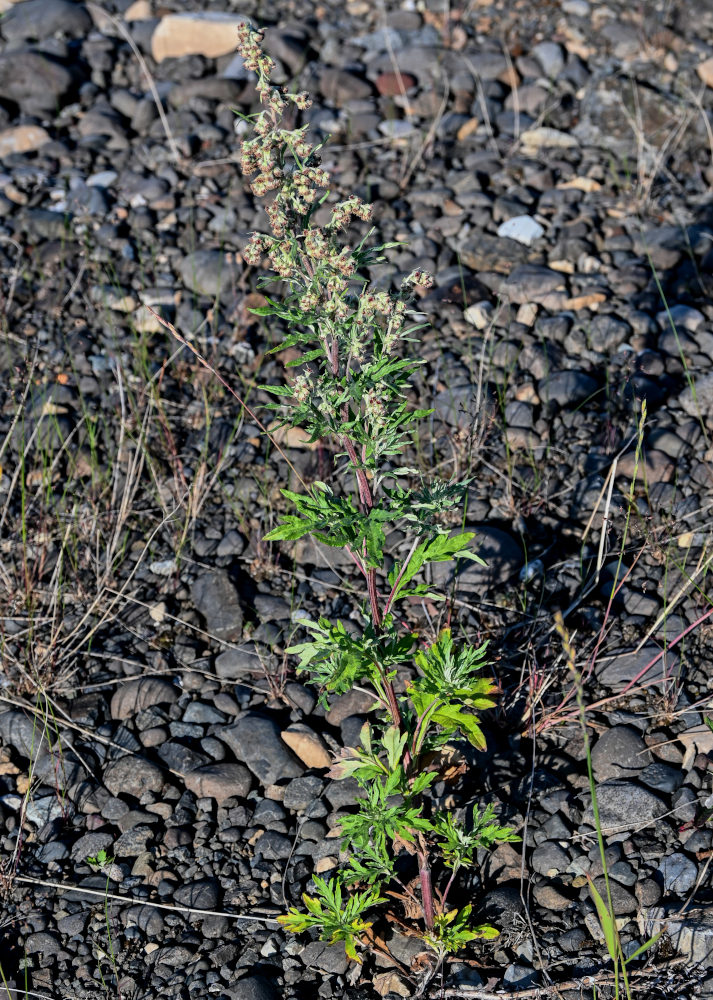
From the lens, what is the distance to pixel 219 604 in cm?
417

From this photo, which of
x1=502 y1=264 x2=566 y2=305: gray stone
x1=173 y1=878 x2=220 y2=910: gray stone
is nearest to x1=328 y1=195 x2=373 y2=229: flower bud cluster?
x1=173 y1=878 x2=220 y2=910: gray stone

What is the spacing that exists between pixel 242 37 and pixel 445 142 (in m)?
3.86

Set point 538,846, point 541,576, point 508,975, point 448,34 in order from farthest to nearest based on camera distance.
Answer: point 448,34
point 541,576
point 538,846
point 508,975

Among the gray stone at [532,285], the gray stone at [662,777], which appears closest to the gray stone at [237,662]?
the gray stone at [662,777]

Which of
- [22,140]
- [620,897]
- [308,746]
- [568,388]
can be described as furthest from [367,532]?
[22,140]

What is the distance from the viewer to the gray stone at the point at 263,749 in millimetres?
3686

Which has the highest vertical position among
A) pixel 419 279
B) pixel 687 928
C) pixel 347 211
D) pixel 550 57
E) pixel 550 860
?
pixel 347 211

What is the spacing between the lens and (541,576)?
412 cm

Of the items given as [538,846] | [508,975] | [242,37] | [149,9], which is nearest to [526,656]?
[538,846]

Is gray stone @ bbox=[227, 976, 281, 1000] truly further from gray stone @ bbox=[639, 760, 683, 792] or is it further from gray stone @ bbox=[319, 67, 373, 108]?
gray stone @ bbox=[319, 67, 373, 108]

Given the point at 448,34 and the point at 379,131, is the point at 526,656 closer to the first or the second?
the point at 379,131

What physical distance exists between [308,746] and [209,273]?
2810mm

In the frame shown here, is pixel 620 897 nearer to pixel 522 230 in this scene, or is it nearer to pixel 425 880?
pixel 425 880

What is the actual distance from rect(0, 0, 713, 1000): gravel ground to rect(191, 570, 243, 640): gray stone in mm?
14
